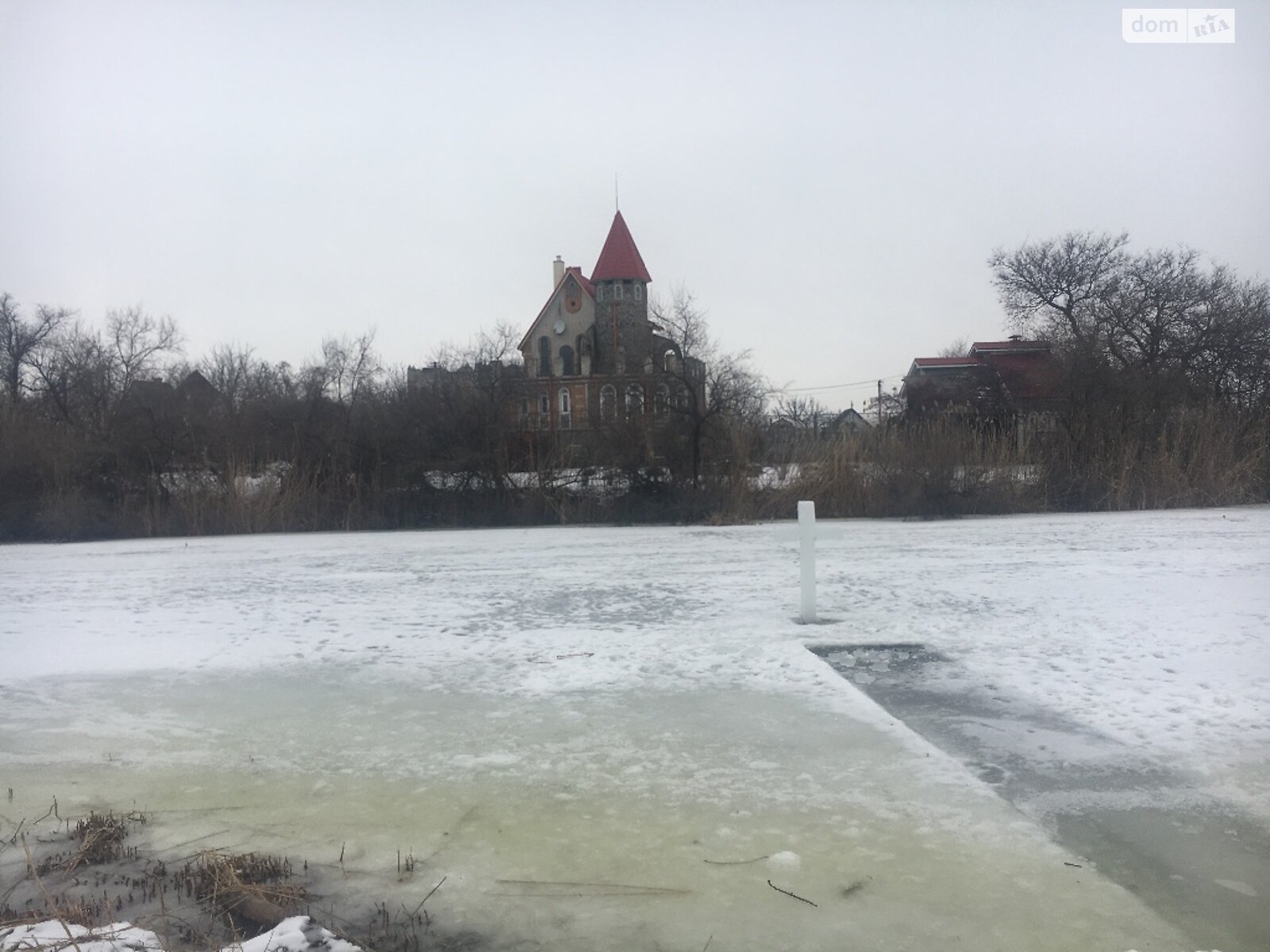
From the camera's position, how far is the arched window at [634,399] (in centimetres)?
2650

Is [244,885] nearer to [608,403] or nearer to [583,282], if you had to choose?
[608,403]

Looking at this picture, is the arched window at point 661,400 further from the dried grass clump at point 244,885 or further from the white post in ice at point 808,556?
the dried grass clump at point 244,885

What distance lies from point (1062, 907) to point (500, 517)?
23.5 m

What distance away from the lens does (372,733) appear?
598 centimetres

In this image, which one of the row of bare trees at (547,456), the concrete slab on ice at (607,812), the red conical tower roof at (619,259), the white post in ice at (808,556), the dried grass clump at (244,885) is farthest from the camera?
the red conical tower roof at (619,259)

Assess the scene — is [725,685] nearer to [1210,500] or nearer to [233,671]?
[233,671]

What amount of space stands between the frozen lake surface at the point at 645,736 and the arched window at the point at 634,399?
1422 centimetres

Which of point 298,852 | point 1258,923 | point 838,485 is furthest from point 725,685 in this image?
point 838,485

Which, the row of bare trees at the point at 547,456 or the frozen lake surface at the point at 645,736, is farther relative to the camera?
the row of bare trees at the point at 547,456

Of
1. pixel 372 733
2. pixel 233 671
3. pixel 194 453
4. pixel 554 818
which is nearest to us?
pixel 554 818

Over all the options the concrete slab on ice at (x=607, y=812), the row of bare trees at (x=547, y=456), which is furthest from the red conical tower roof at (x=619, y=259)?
the concrete slab on ice at (x=607, y=812)

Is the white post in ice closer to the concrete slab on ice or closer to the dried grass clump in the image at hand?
the concrete slab on ice

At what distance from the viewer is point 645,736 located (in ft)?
18.7

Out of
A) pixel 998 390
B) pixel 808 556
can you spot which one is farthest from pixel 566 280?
pixel 808 556
